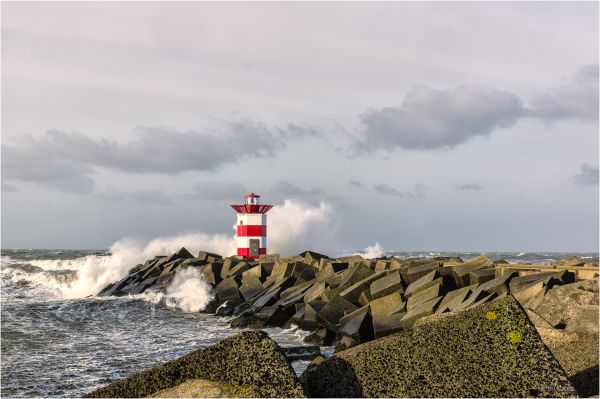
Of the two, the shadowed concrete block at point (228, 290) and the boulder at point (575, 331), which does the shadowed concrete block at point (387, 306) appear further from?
the shadowed concrete block at point (228, 290)

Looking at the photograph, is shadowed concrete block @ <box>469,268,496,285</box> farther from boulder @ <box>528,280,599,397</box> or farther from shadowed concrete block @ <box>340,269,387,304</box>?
boulder @ <box>528,280,599,397</box>

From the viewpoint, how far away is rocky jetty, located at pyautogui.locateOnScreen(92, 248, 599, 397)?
12.4ft

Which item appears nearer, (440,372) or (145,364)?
(440,372)

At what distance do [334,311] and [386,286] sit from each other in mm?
1062

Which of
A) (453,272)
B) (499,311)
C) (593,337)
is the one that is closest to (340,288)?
(453,272)

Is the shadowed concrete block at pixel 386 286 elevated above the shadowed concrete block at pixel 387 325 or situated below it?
above

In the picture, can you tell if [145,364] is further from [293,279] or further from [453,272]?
[293,279]

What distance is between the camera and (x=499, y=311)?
3.98 meters

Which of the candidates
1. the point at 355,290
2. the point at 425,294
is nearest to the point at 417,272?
the point at 355,290

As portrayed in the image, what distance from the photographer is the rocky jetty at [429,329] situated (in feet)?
12.4

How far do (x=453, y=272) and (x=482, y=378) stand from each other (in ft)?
27.5

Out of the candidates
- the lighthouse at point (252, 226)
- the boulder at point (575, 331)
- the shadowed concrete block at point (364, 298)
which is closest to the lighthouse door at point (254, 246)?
the lighthouse at point (252, 226)

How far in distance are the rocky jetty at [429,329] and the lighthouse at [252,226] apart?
5.67 m

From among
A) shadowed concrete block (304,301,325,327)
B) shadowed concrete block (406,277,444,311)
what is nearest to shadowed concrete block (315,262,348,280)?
shadowed concrete block (304,301,325,327)
